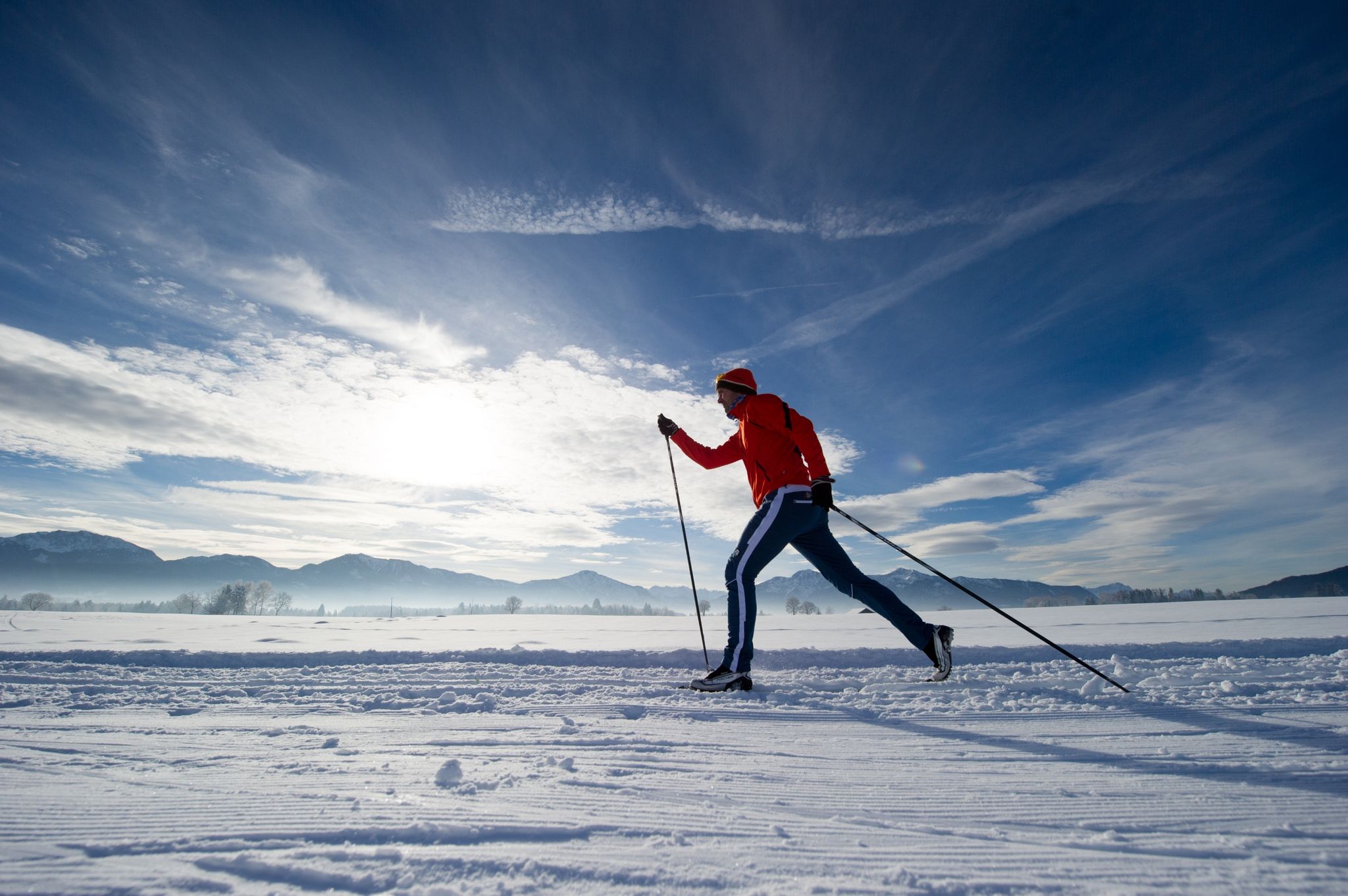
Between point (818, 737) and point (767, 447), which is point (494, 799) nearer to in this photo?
point (818, 737)

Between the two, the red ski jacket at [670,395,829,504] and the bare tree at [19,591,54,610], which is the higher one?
the red ski jacket at [670,395,829,504]

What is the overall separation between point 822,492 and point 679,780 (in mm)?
2530

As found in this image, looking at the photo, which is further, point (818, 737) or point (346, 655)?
point (346, 655)

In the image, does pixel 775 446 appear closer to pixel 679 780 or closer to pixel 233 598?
pixel 679 780

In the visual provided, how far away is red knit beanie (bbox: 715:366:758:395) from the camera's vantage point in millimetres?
4527

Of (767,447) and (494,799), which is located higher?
(767,447)

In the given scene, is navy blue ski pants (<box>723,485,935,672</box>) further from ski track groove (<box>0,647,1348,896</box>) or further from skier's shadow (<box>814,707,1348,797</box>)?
skier's shadow (<box>814,707,1348,797</box>)

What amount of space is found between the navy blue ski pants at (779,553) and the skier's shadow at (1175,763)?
1251 mm

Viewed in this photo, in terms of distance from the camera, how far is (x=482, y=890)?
1.17 m

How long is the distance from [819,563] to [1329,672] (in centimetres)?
320

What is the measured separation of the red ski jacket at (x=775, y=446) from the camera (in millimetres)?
4125

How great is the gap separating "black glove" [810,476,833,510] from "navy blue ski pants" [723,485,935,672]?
0.13 ft

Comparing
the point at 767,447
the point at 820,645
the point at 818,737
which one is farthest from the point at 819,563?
the point at 818,737

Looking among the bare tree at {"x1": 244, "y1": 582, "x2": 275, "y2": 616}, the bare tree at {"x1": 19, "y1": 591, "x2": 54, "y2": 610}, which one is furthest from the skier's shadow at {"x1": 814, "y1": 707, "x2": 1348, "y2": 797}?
the bare tree at {"x1": 244, "y1": 582, "x2": 275, "y2": 616}
